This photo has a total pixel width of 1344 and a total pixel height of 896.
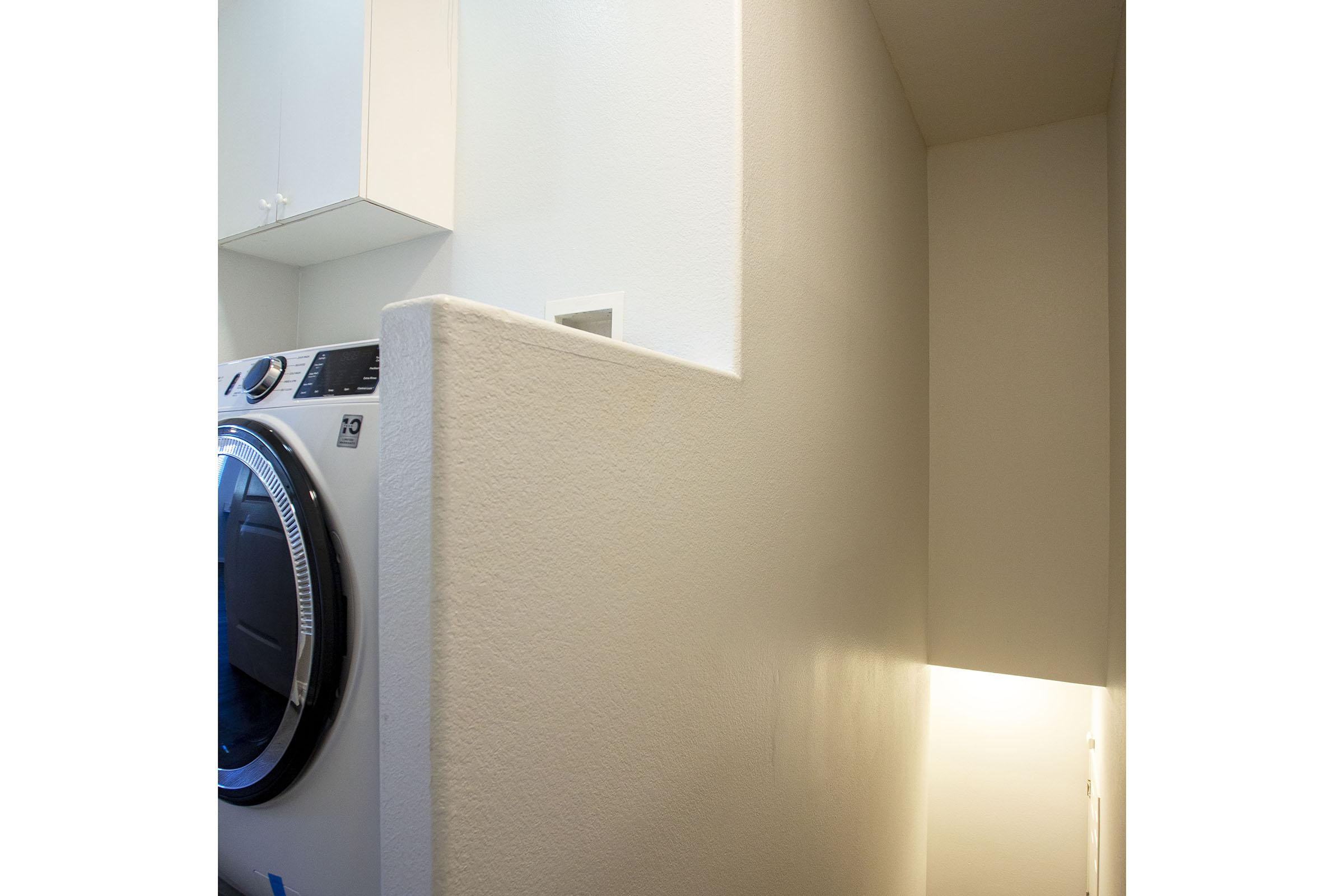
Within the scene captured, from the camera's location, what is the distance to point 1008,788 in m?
3.38

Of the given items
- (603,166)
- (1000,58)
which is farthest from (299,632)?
(1000,58)

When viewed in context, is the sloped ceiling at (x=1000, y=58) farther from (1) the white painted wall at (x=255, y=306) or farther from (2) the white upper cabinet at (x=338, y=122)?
(1) the white painted wall at (x=255, y=306)

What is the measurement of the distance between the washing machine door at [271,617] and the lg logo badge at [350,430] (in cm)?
8

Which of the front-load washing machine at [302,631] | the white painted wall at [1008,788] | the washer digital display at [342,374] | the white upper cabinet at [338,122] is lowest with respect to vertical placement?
the white painted wall at [1008,788]

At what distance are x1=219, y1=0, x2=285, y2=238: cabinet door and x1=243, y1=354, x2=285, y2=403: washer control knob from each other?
0.67m

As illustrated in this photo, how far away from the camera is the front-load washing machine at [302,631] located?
96cm

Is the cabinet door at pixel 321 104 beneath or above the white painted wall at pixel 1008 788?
above

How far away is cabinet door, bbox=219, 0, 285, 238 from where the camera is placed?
Result: 1753 mm

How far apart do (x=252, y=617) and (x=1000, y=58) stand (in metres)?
2.84

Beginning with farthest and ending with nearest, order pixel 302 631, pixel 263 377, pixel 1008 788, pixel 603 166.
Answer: pixel 1008 788
pixel 603 166
pixel 263 377
pixel 302 631

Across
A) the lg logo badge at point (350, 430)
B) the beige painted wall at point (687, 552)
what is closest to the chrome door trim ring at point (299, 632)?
the lg logo badge at point (350, 430)

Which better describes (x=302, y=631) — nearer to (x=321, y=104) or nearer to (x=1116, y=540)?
(x=321, y=104)
